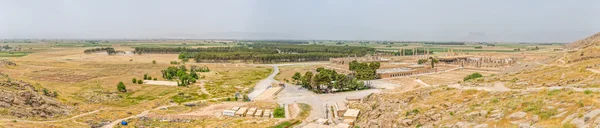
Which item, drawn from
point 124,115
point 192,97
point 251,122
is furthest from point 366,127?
point 192,97

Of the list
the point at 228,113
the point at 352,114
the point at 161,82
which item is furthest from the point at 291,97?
the point at 161,82

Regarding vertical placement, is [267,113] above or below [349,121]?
below

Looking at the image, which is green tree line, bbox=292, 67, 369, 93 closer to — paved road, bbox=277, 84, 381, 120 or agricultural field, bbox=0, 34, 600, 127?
agricultural field, bbox=0, 34, 600, 127

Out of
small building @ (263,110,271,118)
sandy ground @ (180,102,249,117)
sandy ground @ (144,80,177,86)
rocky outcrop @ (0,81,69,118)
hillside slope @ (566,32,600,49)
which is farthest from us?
sandy ground @ (144,80,177,86)

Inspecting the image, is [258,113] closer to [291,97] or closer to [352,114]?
[352,114]

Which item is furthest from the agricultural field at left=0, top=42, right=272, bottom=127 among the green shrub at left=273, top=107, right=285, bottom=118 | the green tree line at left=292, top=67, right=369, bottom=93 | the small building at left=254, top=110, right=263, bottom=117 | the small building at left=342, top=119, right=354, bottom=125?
the small building at left=342, top=119, right=354, bottom=125

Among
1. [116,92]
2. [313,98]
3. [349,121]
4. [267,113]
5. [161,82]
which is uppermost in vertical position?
[349,121]

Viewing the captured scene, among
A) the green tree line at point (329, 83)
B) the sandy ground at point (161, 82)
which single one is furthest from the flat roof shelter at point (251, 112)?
the sandy ground at point (161, 82)

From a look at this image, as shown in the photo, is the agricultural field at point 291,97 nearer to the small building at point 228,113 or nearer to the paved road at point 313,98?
the paved road at point 313,98
